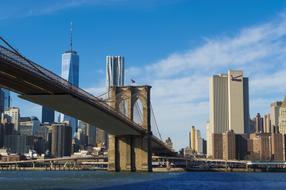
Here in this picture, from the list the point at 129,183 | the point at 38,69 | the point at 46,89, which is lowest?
the point at 129,183

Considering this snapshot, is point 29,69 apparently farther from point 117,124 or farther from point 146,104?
point 146,104

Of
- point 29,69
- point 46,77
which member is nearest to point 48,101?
point 46,77

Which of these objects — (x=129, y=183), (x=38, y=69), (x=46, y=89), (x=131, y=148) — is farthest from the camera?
(x=131, y=148)

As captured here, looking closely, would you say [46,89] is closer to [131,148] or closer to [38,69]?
[38,69]

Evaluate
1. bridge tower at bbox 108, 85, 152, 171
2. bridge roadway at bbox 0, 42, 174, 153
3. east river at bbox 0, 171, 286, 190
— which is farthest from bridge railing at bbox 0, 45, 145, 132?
bridge tower at bbox 108, 85, 152, 171

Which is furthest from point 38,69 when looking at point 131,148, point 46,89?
point 131,148

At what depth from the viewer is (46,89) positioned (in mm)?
54062

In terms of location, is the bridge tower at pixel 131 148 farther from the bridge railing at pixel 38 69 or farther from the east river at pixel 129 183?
the bridge railing at pixel 38 69

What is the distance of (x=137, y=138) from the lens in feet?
345

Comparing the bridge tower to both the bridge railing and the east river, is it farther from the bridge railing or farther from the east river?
the bridge railing

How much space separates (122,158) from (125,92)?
12957 millimetres

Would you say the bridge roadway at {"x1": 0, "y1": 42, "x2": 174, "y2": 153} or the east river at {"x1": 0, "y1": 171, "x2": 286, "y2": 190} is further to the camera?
the east river at {"x1": 0, "y1": 171, "x2": 286, "y2": 190}

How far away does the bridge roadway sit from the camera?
4405 cm

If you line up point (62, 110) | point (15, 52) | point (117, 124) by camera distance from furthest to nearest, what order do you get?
point (117, 124) → point (62, 110) → point (15, 52)
